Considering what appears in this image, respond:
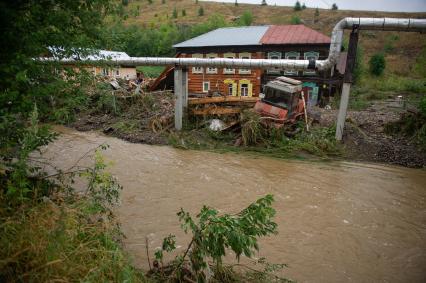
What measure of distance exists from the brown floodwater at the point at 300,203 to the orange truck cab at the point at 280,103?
2.17m

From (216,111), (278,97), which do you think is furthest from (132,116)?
(278,97)

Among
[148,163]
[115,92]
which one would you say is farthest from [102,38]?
[115,92]

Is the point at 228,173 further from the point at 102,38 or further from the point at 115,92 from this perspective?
the point at 115,92

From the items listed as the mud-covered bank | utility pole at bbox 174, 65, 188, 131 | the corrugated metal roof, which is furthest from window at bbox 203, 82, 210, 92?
utility pole at bbox 174, 65, 188, 131

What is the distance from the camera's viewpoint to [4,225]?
3.02 metres

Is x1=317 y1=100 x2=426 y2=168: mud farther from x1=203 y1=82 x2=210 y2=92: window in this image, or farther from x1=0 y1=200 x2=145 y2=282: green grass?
x1=203 y1=82 x2=210 y2=92: window

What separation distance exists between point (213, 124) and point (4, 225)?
11150mm

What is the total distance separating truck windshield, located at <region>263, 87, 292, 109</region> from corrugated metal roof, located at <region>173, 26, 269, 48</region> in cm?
1186

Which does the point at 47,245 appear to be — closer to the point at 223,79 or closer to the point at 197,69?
the point at 223,79

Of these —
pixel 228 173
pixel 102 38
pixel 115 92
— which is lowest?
pixel 228 173

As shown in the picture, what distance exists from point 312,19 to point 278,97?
71521 mm

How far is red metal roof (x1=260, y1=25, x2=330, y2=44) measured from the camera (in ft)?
75.9

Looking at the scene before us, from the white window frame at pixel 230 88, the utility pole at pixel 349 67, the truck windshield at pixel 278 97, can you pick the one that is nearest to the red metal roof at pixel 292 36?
the white window frame at pixel 230 88

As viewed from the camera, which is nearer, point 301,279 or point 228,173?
point 301,279
